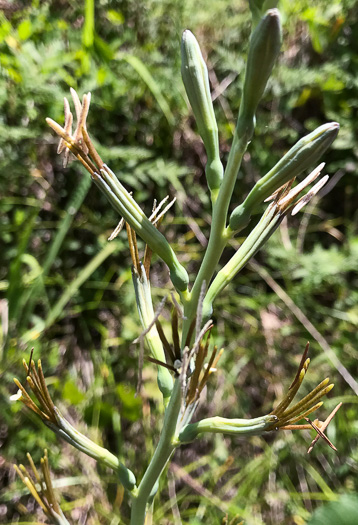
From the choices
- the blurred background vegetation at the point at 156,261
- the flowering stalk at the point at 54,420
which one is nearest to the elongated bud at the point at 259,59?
the flowering stalk at the point at 54,420

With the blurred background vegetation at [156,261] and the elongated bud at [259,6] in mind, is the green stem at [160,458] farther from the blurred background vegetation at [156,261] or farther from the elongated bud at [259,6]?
the blurred background vegetation at [156,261]

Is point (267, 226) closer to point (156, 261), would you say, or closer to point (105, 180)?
point (105, 180)

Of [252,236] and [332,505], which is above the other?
[252,236]

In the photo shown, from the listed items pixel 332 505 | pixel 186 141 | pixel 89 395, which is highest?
pixel 186 141

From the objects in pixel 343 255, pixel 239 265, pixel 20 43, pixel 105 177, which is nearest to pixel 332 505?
pixel 239 265

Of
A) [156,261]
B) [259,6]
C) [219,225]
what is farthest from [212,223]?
[156,261]

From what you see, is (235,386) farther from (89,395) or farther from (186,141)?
(186,141)
